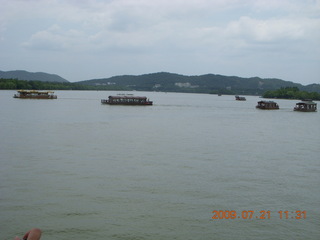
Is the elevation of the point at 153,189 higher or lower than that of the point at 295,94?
lower

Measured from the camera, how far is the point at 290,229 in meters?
14.6

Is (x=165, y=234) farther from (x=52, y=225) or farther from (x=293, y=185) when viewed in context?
(x=293, y=185)

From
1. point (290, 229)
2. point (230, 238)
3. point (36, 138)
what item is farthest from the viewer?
point (36, 138)

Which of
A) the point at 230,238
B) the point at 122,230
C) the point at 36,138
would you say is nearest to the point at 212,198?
the point at 230,238

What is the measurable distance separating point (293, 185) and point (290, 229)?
20.4 feet

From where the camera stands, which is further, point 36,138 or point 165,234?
point 36,138
